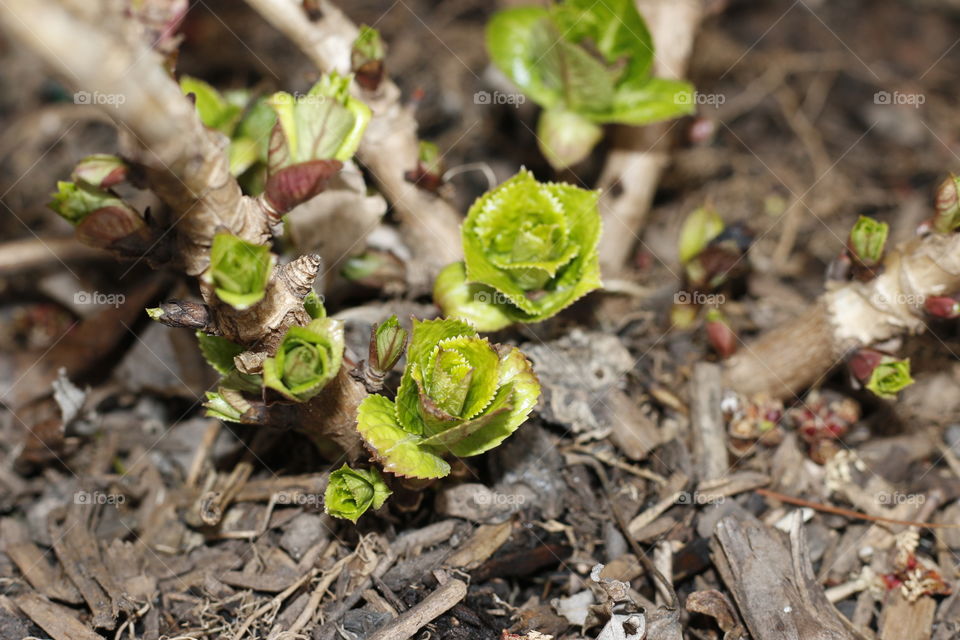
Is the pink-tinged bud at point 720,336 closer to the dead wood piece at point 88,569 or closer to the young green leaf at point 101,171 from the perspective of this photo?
the young green leaf at point 101,171

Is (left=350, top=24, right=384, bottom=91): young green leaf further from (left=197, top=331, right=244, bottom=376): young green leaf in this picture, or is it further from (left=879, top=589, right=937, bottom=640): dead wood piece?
(left=879, top=589, right=937, bottom=640): dead wood piece

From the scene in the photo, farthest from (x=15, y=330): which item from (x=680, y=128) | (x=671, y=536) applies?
(x=680, y=128)

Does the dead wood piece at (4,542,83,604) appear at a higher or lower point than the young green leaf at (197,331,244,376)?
lower

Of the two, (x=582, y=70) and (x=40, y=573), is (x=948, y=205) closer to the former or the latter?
(x=582, y=70)

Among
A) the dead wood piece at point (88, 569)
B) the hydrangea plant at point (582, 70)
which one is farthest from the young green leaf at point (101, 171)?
the hydrangea plant at point (582, 70)

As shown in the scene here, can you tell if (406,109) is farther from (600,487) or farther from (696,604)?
(696,604)

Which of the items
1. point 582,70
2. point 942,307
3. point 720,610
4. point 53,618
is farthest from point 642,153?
point 53,618

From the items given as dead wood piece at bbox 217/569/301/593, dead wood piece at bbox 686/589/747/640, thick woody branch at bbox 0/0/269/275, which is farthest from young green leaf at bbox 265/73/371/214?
dead wood piece at bbox 686/589/747/640
